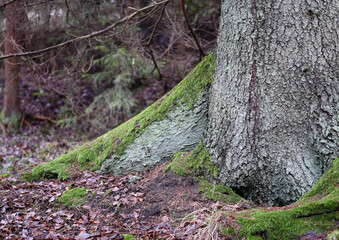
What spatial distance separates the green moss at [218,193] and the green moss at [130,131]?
3.79ft

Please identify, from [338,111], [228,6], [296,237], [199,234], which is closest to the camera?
[296,237]

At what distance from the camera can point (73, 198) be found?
11.8ft

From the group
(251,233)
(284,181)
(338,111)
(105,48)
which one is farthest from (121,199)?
(105,48)

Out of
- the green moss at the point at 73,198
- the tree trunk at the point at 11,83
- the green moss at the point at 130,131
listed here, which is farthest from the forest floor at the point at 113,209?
the tree trunk at the point at 11,83

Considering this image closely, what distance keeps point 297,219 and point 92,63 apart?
9.06 metres

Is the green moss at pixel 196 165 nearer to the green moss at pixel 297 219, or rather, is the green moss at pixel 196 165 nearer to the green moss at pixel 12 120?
the green moss at pixel 297 219

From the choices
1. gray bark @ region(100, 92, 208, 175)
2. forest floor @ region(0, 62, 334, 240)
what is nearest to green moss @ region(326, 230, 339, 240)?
forest floor @ region(0, 62, 334, 240)

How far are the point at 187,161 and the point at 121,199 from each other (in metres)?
0.91

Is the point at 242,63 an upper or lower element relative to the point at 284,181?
upper

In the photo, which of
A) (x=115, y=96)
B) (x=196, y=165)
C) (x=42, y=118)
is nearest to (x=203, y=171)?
(x=196, y=165)

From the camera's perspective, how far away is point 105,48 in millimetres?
9758

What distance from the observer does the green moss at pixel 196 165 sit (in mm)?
3510

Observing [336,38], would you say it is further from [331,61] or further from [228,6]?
[228,6]

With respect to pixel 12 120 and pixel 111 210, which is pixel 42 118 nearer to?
pixel 12 120
